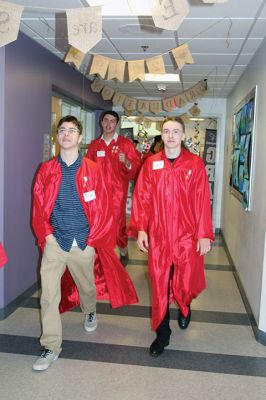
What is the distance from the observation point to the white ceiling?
297 cm

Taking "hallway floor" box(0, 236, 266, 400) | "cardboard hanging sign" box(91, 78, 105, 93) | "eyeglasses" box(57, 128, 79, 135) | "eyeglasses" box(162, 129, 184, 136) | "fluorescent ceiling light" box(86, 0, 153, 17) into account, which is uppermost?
"fluorescent ceiling light" box(86, 0, 153, 17)

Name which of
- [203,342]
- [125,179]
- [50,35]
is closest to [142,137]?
[125,179]

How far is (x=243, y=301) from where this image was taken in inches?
161

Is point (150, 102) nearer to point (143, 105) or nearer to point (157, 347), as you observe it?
point (143, 105)

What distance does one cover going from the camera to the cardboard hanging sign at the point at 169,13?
2230mm

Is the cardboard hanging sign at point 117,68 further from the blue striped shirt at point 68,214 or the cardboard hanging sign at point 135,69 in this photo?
the blue striped shirt at point 68,214

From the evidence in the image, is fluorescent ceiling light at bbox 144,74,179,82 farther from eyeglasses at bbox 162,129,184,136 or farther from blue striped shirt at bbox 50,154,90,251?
blue striped shirt at bbox 50,154,90,251

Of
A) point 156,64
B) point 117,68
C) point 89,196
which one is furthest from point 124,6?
point 89,196

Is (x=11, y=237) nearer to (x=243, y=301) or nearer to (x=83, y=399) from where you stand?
(x=83, y=399)

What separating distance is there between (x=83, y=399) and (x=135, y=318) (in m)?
1.27

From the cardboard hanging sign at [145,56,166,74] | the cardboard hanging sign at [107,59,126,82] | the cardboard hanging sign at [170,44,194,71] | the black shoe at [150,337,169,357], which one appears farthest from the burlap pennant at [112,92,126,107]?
the black shoe at [150,337,169,357]

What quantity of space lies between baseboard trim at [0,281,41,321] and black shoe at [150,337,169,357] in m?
1.30

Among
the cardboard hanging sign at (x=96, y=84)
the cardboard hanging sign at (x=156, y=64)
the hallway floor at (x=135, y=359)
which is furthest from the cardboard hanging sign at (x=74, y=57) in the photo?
the hallway floor at (x=135, y=359)

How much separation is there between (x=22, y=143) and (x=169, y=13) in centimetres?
195
